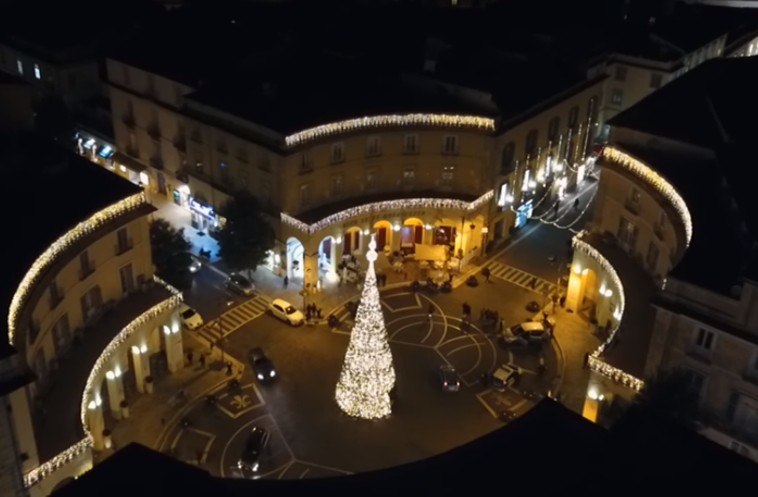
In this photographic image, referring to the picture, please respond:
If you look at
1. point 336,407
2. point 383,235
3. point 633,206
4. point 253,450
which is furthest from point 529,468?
point 383,235

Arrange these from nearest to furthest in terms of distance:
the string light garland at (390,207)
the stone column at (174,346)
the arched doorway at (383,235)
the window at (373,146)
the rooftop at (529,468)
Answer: the rooftop at (529,468)
the stone column at (174,346)
the string light garland at (390,207)
the window at (373,146)
the arched doorway at (383,235)

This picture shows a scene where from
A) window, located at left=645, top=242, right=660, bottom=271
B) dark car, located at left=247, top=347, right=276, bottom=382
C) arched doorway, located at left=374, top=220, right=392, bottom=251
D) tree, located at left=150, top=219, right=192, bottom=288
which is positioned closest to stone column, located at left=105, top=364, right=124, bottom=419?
dark car, located at left=247, top=347, right=276, bottom=382

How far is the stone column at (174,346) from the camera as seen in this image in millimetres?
64062

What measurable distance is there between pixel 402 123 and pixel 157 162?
1162 inches

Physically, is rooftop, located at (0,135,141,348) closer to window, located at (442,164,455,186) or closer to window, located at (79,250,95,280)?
window, located at (79,250,95,280)

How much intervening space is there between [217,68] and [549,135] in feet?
114

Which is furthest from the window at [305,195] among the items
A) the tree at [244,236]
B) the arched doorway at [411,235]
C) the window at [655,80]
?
the window at [655,80]

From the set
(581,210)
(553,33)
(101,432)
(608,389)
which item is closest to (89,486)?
(101,432)

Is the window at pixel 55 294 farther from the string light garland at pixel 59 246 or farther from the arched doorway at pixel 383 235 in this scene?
the arched doorway at pixel 383 235

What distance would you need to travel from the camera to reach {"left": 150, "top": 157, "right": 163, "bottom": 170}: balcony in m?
89.6

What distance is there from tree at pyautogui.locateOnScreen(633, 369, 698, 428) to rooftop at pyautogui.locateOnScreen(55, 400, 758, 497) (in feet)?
33.2

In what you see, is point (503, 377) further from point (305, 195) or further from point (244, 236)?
point (244, 236)

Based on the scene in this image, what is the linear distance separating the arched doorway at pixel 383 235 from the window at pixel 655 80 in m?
39.7

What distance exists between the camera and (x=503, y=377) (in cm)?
6556
